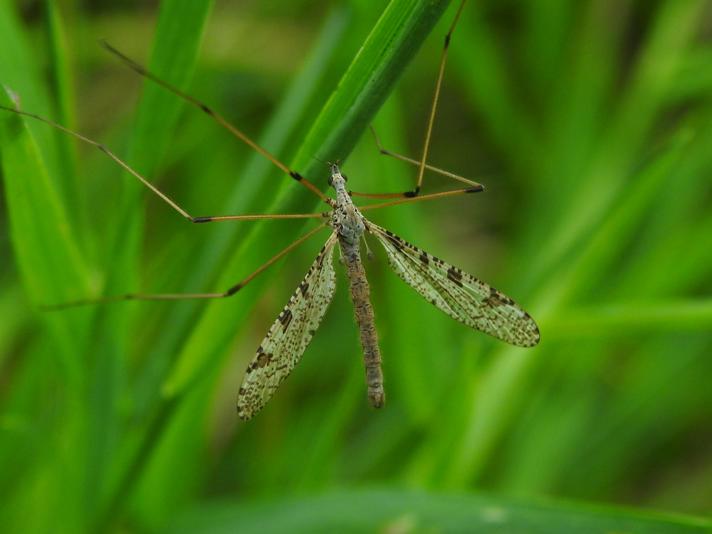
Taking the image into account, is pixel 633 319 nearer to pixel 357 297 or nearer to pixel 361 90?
pixel 357 297

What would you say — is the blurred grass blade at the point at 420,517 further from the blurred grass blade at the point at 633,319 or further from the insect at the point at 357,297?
the blurred grass blade at the point at 633,319

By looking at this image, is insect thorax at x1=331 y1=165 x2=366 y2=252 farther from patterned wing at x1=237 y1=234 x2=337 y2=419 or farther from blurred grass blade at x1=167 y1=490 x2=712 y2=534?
blurred grass blade at x1=167 y1=490 x2=712 y2=534

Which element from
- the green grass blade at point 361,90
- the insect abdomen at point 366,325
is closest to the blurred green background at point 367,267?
the green grass blade at point 361,90

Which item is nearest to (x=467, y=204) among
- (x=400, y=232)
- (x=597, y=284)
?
(x=597, y=284)

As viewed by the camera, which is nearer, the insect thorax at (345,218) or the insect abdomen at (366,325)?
the insect abdomen at (366,325)

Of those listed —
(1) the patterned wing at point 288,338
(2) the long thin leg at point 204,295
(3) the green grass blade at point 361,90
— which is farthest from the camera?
(1) the patterned wing at point 288,338

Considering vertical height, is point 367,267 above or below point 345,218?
above

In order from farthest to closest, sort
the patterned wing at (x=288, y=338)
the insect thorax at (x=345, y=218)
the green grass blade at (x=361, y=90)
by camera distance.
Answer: the insect thorax at (x=345, y=218)
the patterned wing at (x=288, y=338)
the green grass blade at (x=361, y=90)

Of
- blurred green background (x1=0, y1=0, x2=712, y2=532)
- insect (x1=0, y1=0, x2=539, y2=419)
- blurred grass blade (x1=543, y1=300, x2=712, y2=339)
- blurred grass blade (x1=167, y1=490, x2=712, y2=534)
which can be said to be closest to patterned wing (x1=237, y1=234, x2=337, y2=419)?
insect (x1=0, y1=0, x2=539, y2=419)

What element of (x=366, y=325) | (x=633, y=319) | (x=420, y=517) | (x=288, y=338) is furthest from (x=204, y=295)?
(x=633, y=319)

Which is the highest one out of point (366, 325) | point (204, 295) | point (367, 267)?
point (367, 267)
